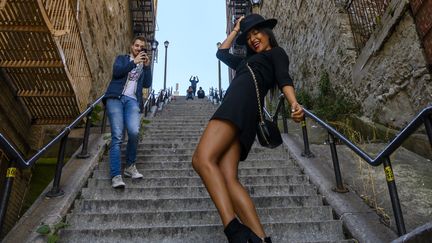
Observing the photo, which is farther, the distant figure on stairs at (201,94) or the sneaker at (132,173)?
the distant figure on stairs at (201,94)

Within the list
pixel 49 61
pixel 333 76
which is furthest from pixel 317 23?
pixel 49 61

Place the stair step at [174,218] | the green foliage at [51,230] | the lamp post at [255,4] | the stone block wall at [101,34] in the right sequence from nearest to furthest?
the green foliage at [51,230], the stair step at [174,218], the stone block wall at [101,34], the lamp post at [255,4]

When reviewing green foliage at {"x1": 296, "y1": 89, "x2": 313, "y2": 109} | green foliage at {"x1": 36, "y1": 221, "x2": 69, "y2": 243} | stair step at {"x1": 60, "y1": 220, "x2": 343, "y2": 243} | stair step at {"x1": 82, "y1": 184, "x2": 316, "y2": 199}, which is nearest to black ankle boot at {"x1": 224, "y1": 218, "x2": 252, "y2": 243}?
stair step at {"x1": 60, "y1": 220, "x2": 343, "y2": 243}

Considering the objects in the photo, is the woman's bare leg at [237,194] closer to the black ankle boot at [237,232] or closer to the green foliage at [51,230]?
the black ankle boot at [237,232]

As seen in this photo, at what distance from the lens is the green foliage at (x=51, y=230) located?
2.58m

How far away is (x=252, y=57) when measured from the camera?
2375 millimetres

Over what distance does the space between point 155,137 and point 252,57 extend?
14.3 ft

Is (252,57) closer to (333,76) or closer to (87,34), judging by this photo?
(333,76)

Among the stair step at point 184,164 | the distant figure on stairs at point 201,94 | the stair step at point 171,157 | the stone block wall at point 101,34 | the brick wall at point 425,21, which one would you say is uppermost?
the distant figure on stairs at point 201,94

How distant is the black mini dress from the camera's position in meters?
2.12

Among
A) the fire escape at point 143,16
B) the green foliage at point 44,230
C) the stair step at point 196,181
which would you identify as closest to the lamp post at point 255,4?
the fire escape at point 143,16

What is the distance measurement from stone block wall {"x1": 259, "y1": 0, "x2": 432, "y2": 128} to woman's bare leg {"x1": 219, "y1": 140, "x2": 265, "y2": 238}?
10.7ft

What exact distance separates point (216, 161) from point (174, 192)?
1.80m

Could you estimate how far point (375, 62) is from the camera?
5.49 meters
